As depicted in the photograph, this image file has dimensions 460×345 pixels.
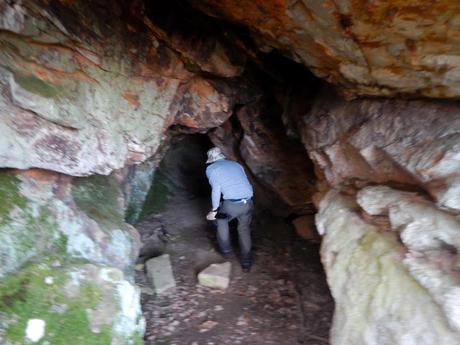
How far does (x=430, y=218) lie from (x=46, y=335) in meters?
3.07

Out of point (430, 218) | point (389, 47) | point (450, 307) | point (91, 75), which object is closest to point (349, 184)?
point (430, 218)

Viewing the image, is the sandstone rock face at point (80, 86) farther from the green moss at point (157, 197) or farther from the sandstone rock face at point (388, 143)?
the green moss at point (157, 197)

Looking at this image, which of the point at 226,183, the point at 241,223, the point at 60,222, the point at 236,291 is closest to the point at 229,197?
the point at 226,183

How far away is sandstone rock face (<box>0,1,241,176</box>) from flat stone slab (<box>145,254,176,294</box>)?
5.08 feet

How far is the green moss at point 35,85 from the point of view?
341 centimetres

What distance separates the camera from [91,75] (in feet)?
13.6

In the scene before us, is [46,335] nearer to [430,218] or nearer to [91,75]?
[91,75]

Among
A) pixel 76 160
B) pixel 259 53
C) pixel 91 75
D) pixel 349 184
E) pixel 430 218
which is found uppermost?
pixel 259 53

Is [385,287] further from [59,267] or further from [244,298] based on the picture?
[59,267]

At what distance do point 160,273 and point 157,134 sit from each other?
1954 mm

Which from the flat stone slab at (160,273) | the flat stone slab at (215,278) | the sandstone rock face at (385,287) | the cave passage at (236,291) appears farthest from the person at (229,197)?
the sandstone rock face at (385,287)

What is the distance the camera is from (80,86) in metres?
4.04

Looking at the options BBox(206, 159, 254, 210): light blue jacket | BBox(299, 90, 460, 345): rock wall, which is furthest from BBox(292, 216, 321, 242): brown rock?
BBox(299, 90, 460, 345): rock wall

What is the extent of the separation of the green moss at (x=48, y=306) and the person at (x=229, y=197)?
103 inches
